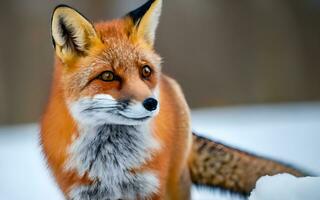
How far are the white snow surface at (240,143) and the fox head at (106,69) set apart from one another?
0.40 meters

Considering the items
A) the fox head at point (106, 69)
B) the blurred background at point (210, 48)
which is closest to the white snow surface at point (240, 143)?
the blurred background at point (210, 48)

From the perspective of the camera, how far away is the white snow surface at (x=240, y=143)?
203 centimetres

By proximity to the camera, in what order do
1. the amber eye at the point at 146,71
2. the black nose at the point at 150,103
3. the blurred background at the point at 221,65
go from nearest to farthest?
the black nose at the point at 150,103
the amber eye at the point at 146,71
the blurred background at the point at 221,65

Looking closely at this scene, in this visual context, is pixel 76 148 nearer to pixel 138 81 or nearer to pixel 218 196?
pixel 138 81

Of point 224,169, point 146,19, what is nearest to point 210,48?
point 224,169

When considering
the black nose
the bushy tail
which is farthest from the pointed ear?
the bushy tail

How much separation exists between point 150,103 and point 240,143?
100 cm

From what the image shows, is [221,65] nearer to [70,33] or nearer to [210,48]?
[210,48]

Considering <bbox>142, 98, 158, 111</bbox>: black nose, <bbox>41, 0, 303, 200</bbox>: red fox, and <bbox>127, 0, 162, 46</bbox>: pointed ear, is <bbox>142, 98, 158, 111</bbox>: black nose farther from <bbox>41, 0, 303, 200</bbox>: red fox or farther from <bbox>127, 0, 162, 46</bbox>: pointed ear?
<bbox>127, 0, 162, 46</bbox>: pointed ear

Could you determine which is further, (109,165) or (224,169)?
(224,169)

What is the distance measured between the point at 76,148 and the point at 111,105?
230 mm

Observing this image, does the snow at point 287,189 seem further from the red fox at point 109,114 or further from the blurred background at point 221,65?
the blurred background at point 221,65

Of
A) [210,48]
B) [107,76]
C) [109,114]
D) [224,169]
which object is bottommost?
[224,169]

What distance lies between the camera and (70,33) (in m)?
1.63
